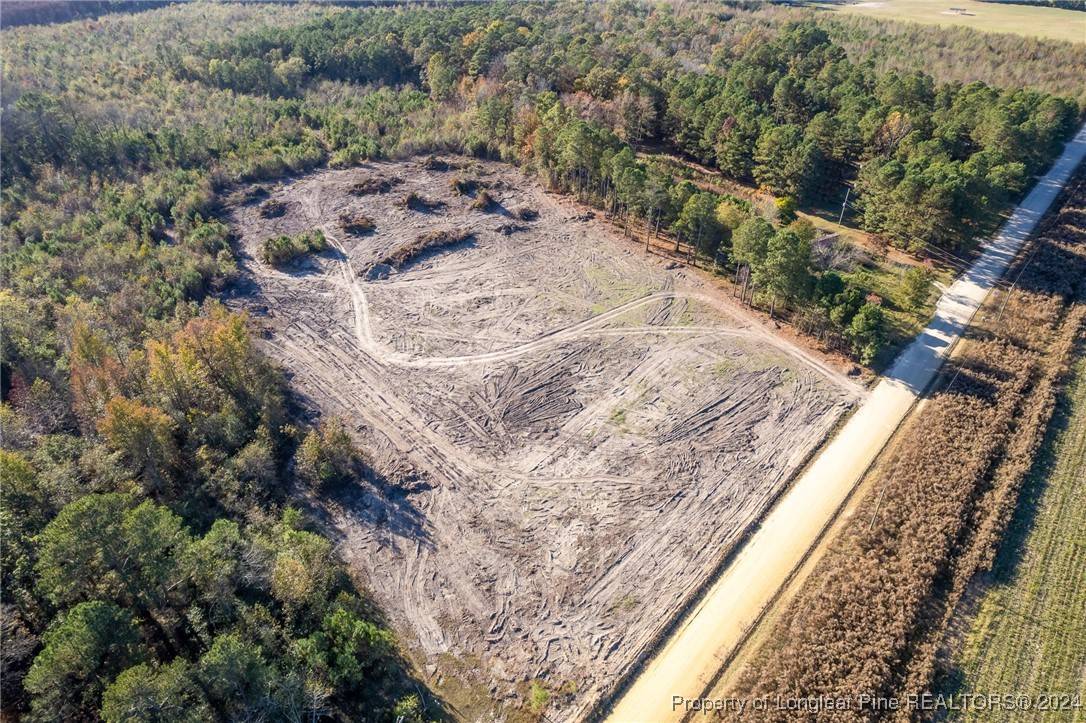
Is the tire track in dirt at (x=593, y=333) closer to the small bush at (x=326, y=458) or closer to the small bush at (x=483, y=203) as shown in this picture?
the small bush at (x=326, y=458)

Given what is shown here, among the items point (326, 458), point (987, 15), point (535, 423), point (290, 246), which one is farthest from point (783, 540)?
point (987, 15)

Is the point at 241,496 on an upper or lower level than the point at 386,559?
upper

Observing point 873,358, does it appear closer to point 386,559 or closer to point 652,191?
point 652,191

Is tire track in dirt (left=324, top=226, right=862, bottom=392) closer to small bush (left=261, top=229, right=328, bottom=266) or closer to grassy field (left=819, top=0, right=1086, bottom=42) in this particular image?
small bush (left=261, top=229, right=328, bottom=266)

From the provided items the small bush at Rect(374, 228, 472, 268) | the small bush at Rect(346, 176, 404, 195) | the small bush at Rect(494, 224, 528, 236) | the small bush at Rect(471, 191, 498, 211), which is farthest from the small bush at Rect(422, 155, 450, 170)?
the small bush at Rect(494, 224, 528, 236)

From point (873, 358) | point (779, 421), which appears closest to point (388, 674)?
point (779, 421)

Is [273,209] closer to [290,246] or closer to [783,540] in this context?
[290,246]
